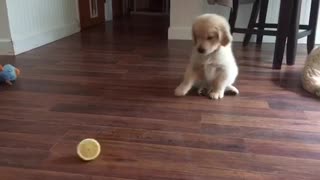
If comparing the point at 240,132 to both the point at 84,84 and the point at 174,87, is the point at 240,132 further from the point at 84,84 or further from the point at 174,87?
the point at 84,84

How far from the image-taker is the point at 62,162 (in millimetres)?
1104

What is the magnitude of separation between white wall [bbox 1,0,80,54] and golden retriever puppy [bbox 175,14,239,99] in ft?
5.17

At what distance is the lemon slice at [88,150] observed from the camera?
3.64 feet

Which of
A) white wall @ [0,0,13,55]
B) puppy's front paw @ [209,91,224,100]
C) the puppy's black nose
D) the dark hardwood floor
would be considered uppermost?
the puppy's black nose

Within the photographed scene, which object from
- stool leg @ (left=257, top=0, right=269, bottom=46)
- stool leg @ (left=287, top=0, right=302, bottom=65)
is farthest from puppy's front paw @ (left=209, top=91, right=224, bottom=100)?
stool leg @ (left=257, top=0, right=269, bottom=46)

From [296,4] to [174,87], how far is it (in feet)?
3.26

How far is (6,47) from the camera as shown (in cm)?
263

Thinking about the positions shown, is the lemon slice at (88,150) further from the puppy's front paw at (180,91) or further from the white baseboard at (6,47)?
the white baseboard at (6,47)

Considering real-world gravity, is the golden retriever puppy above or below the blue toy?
above

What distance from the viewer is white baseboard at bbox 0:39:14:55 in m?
2.62

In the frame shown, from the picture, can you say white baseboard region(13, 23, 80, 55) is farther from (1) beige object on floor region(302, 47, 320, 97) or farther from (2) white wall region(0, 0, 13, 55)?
(1) beige object on floor region(302, 47, 320, 97)

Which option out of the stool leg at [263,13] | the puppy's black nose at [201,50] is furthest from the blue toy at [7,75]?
the stool leg at [263,13]

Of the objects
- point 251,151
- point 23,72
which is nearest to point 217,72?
point 251,151

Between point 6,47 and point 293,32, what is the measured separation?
6.74 ft
